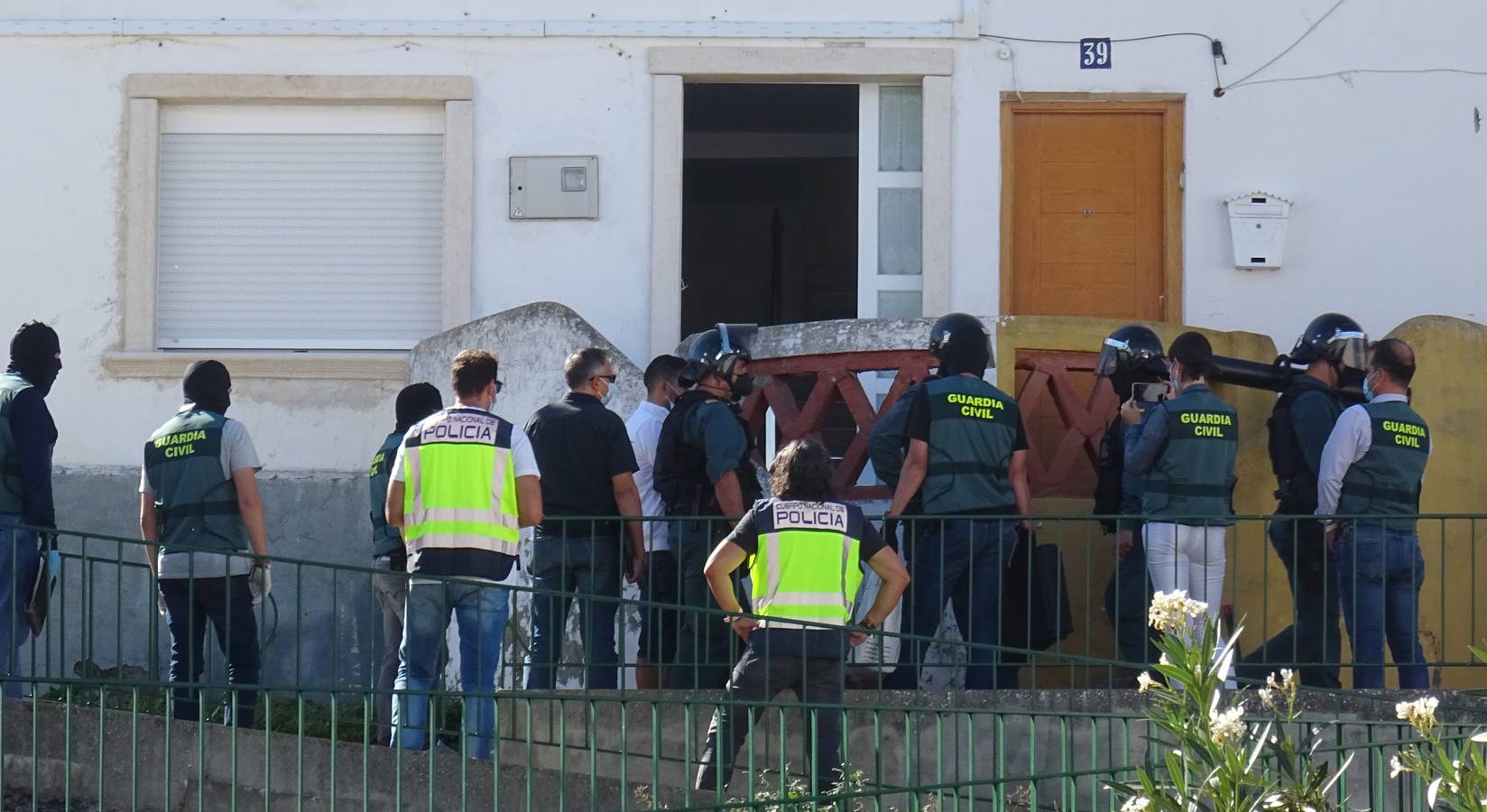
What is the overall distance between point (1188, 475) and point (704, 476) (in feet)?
7.00

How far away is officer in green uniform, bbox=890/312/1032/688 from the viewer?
9.57m

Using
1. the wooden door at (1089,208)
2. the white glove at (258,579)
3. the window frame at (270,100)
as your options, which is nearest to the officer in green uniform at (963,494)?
the white glove at (258,579)

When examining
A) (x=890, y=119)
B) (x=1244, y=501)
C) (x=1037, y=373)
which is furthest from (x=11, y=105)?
(x=1244, y=501)

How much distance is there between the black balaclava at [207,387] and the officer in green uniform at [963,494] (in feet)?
9.68

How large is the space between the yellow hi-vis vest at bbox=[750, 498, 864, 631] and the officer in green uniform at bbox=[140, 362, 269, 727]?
7.29ft

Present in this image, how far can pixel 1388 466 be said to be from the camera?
9.55 metres

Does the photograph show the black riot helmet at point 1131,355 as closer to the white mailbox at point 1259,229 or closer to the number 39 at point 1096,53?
the white mailbox at point 1259,229

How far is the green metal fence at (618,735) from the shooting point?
26.2 ft

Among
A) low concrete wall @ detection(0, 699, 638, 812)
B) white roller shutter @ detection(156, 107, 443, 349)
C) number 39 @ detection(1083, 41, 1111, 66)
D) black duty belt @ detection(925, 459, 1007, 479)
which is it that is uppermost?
number 39 @ detection(1083, 41, 1111, 66)

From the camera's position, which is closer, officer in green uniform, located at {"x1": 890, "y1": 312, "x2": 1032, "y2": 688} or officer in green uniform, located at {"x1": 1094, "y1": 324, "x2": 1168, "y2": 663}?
officer in green uniform, located at {"x1": 890, "y1": 312, "x2": 1032, "y2": 688}

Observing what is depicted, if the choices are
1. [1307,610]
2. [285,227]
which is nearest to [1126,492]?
[1307,610]

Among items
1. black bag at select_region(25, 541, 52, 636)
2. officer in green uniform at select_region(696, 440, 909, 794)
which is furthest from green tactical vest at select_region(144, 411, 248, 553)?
officer in green uniform at select_region(696, 440, 909, 794)

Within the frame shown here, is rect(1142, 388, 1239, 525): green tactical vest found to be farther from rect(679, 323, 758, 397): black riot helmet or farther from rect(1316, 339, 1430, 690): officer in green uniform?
rect(679, 323, 758, 397): black riot helmet

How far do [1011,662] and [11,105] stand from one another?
694 cm
